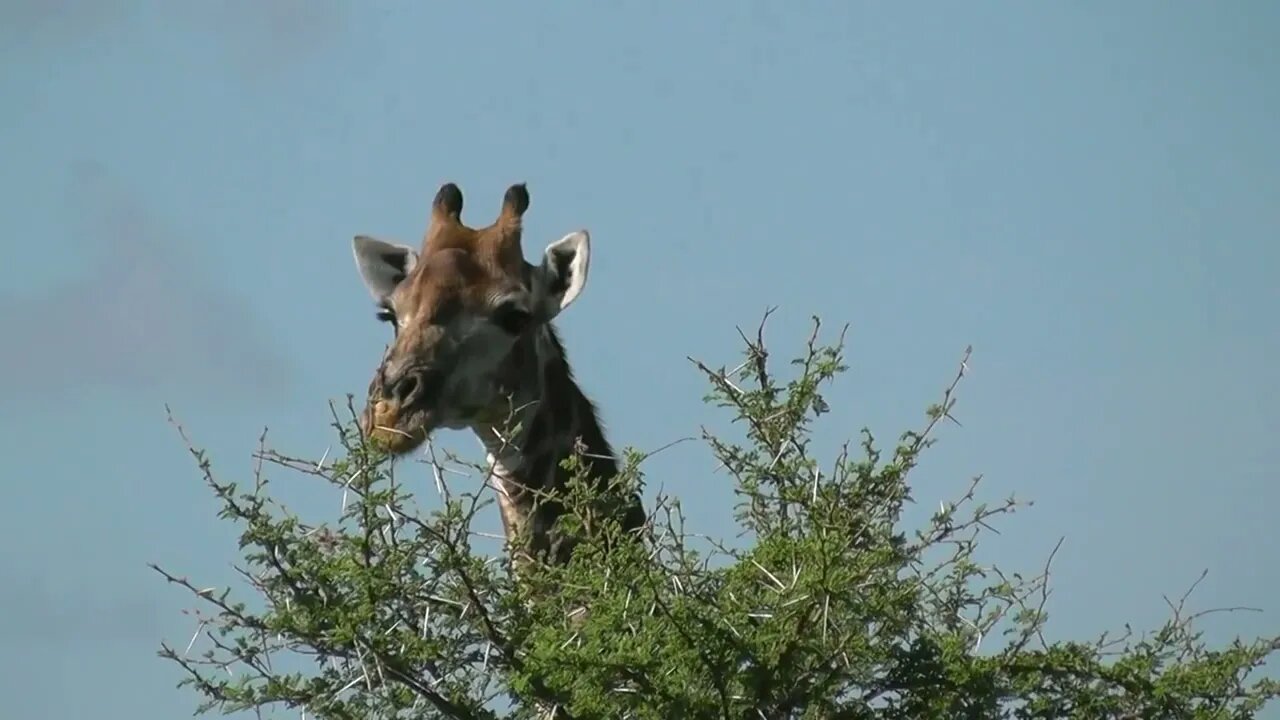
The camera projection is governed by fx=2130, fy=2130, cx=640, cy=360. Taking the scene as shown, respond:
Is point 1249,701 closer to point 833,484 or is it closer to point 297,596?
point 833,484

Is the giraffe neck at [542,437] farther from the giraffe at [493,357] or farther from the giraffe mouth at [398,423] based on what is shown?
the giraffe mouth at [398,423]

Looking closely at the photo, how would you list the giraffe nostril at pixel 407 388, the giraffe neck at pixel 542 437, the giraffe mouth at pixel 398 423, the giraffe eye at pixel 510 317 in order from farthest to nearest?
the giraffe eye at pixel 510 317 → the giraffe neck at pixel 542 437 → the giraffe nostril at pixel 407 388 → the giraffe mouth at pixel 398 423

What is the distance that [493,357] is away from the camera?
8.98m

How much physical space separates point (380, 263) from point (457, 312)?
978mm

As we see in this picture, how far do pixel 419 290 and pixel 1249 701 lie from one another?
159 inches

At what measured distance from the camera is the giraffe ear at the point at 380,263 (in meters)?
9.83

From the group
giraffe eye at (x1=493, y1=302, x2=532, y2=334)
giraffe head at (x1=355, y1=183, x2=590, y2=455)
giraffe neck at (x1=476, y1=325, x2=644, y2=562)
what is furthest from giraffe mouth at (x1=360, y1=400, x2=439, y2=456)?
giraffe eye at (x1=493, y1=302, x2=532, y2=334)

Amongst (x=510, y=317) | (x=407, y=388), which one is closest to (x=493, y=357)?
(x=510, y=317)

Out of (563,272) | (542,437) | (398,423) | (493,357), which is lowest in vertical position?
(398,423)

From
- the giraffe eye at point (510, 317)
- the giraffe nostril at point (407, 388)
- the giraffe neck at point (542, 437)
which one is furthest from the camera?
the giraffe eye at point (510, 317)

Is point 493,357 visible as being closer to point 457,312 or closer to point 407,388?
point 457,312

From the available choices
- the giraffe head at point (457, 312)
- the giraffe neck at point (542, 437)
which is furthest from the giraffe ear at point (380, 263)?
the giraffe neck at point (542, 437)

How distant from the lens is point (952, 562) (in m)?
6.38

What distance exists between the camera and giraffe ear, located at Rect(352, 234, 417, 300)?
9828 millimetres
